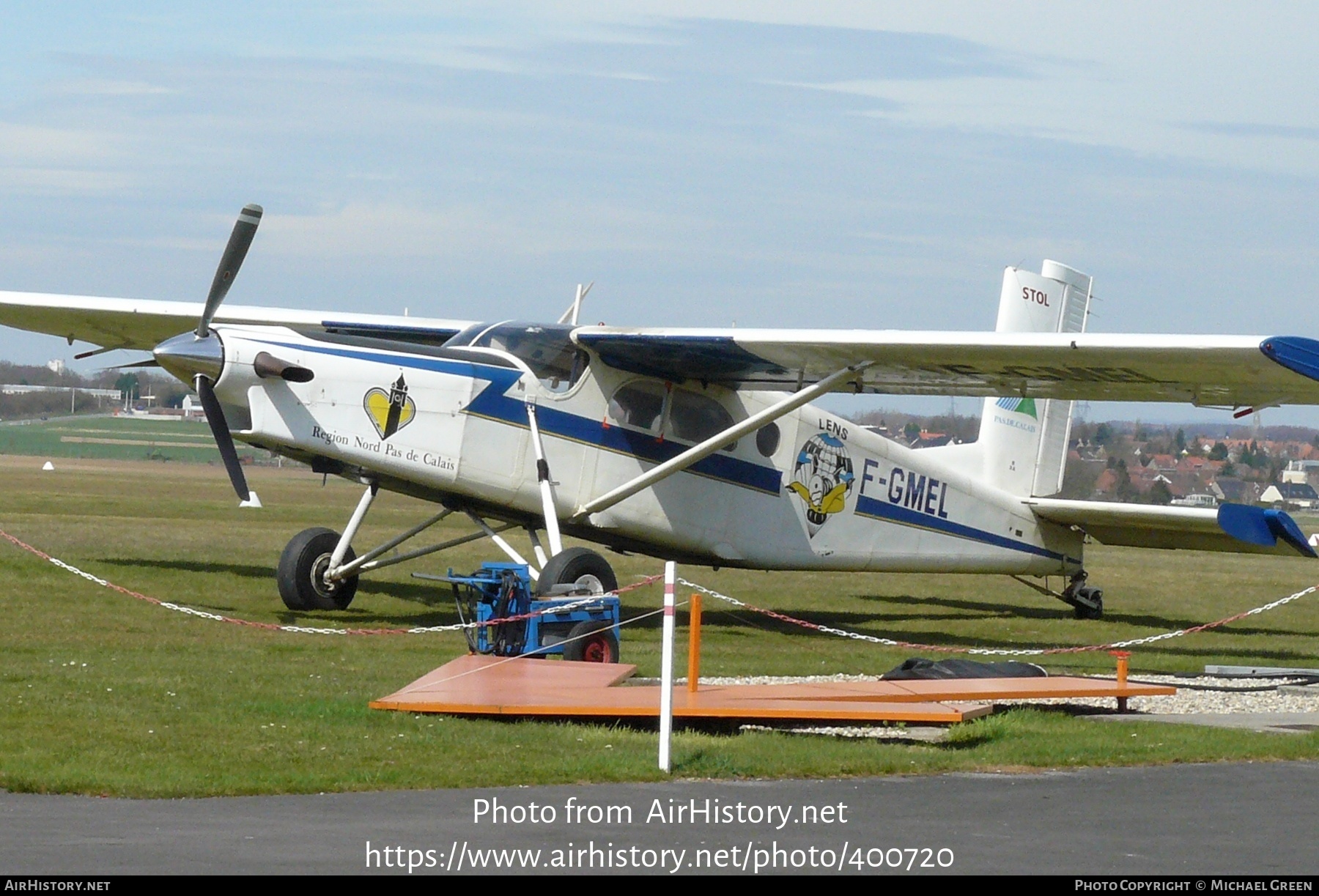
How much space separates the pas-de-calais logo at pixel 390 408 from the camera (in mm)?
14461

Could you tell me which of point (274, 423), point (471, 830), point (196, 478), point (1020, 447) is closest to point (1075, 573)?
point (1020, 447)

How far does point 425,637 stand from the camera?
14781 millimetres

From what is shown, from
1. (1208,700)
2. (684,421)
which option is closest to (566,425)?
(684,421)

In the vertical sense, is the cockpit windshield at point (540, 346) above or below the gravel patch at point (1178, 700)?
above

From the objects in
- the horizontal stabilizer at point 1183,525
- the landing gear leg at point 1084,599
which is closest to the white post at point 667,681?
the horizontal stabilizer at point 1183,525

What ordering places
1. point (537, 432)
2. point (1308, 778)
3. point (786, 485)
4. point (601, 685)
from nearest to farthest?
point (1308, 778), point (601, 685), point (537, 432), point (786, 485)

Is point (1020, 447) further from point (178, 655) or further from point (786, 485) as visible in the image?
point (178, 655)

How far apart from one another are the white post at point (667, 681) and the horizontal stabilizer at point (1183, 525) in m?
8.68

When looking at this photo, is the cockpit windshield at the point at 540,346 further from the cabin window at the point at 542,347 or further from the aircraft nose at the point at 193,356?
the aircraft nose at the point at 193,356

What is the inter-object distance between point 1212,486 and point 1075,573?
1648 inches

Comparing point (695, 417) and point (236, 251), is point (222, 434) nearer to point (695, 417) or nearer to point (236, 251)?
point (236, 251)

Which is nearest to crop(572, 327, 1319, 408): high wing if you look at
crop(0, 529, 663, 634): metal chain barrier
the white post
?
crop(0, 529, 663, 634): metal chain barrier

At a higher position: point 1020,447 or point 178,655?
point 1020,447

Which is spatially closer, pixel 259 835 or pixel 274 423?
pixel 259 835
